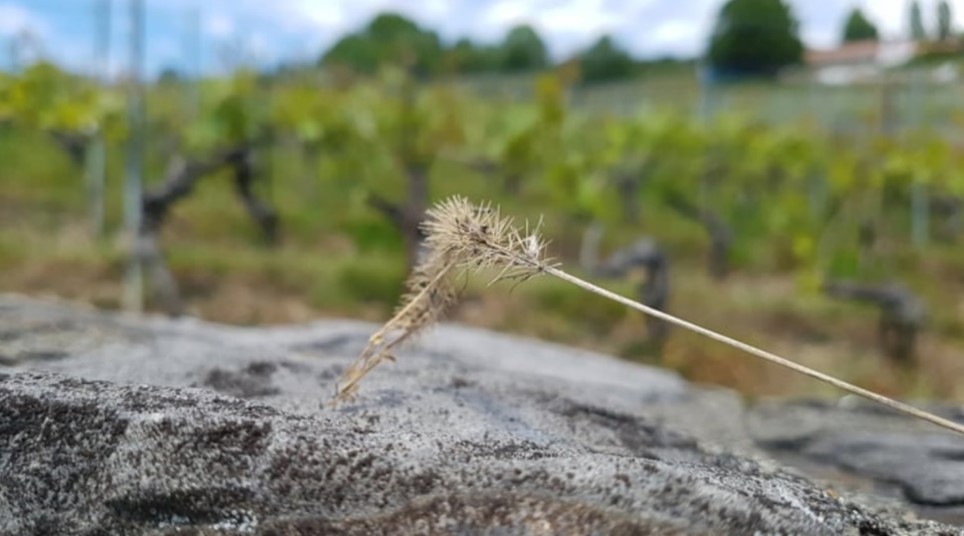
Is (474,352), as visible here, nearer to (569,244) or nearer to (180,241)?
(180,241)

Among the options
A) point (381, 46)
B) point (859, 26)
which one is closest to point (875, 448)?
point (859, 26)

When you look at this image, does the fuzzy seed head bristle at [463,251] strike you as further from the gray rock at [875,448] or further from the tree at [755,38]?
the tree at [755,38]

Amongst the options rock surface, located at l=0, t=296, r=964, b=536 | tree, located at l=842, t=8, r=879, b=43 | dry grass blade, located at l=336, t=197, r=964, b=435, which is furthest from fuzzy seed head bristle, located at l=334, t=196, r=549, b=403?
tree, located at l=842, t=8, r=879, b=43

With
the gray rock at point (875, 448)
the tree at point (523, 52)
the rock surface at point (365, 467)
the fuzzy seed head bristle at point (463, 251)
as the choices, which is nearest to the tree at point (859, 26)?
the gray rock at point (875, 448)

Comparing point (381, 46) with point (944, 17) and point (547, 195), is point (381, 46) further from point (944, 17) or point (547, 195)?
point (944, 17)

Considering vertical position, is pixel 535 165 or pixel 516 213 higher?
pixel 535 165

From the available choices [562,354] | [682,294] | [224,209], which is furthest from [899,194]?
[562,354]
